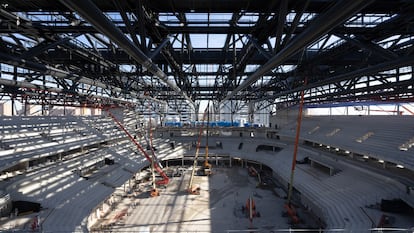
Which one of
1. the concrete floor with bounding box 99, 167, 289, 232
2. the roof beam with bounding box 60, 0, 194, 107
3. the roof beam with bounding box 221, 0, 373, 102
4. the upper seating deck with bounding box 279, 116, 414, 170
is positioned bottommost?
the concrete floor with bounding box 99, 167, 289, 232

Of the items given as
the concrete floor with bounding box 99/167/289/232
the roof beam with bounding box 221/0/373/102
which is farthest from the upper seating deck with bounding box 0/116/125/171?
the roof beam with bounding box 221/0/373/102

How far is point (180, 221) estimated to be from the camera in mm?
15289

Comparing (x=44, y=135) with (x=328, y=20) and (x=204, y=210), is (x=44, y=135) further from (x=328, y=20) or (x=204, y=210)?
(x=328, y=20)

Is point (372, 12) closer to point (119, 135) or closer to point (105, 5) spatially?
point (105, 5)

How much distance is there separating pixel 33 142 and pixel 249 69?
20623 millimetres

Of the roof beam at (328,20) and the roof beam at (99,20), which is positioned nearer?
the roof beam at (328,20)

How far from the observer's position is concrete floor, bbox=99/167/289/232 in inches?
573

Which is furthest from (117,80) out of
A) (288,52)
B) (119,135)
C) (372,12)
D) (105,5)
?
(119,135)

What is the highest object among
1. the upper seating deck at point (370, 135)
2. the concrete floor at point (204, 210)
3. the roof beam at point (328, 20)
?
the roof beam at point (328, 20)

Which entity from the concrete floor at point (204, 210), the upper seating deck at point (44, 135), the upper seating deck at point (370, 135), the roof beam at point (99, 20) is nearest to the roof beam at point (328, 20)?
the roof beam at point (99, 20)

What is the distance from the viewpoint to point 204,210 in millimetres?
16906

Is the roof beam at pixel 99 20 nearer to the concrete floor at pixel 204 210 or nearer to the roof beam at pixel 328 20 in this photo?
the roof beam at pixel 328 20

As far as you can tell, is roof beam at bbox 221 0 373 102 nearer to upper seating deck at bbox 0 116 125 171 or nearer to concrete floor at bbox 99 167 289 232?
concrete floor at bbox 99 167 289 232

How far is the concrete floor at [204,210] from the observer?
573 inches
